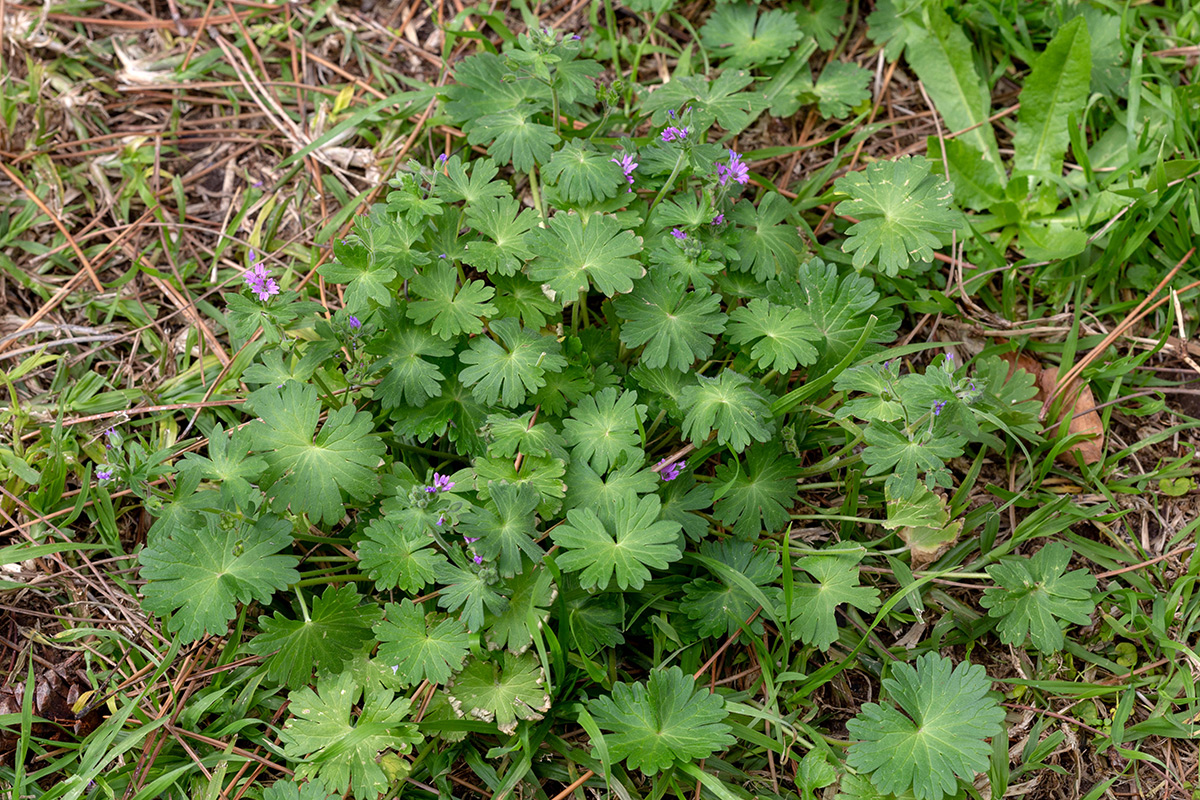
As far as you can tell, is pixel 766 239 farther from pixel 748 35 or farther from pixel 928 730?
pixel 928 730

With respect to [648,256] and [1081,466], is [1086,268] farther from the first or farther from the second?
[648,256]

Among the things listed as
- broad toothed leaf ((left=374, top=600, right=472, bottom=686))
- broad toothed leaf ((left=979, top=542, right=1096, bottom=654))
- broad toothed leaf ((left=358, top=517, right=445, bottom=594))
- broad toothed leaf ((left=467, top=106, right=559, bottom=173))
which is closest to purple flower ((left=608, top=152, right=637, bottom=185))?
broad toothed leaf ((left=467, top=106, right=559, bottom=173))

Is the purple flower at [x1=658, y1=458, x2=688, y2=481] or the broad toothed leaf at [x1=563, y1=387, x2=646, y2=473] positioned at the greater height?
the broad toothed leaf at [x1=563, y1=387, x2=646, y2=473]

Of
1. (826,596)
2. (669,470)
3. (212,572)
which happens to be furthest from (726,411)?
(212,572)

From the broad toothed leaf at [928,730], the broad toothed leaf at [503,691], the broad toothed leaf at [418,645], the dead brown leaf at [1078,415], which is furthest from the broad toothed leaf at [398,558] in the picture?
the dead brown leaf at [1078,415]

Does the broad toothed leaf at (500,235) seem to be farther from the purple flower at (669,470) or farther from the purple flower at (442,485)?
the purple flower at (669,470)

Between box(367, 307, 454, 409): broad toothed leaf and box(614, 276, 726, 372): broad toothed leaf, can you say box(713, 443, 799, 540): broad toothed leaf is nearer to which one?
box(614, 276, 726, 372): broad toothed leaf
